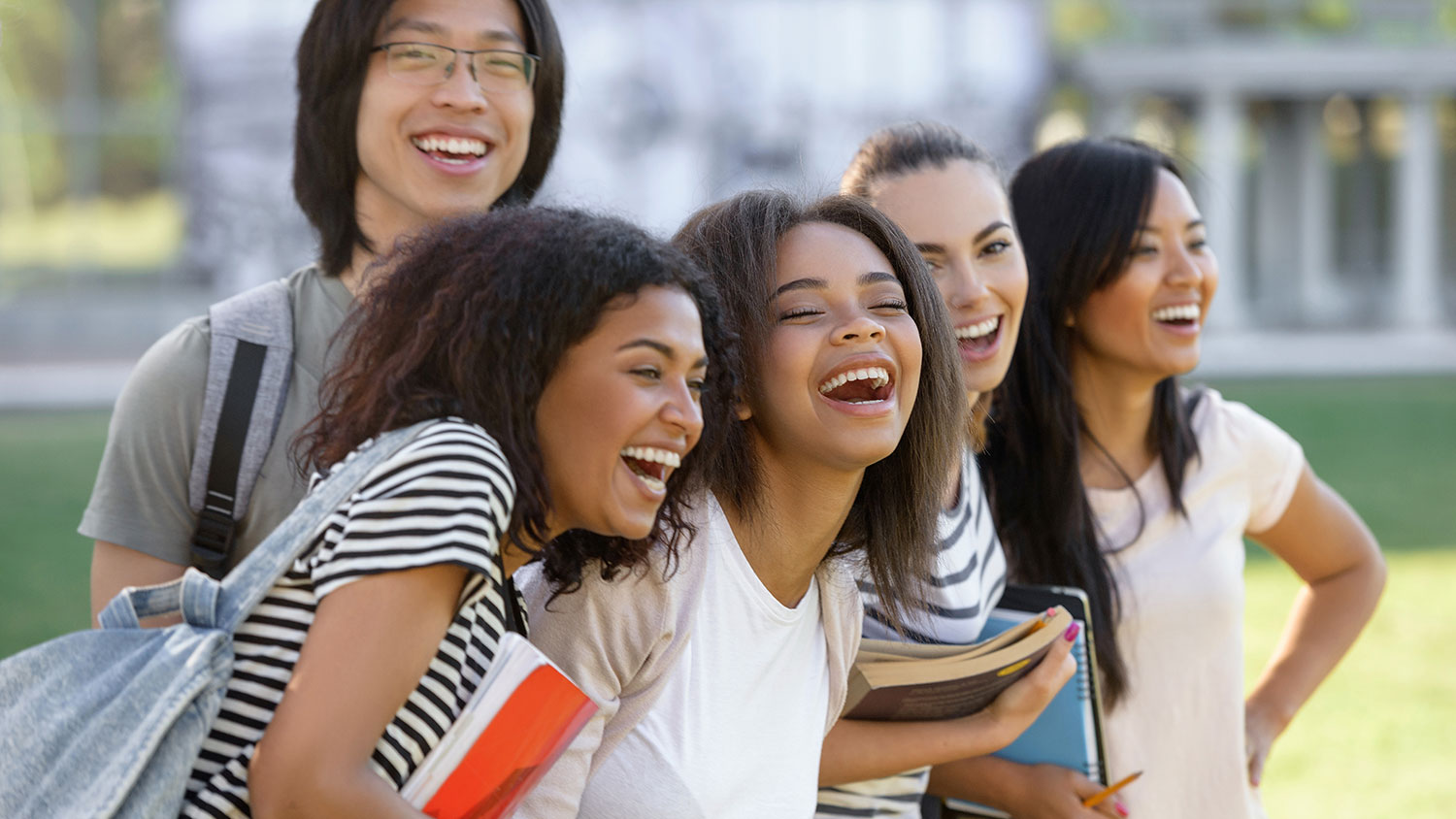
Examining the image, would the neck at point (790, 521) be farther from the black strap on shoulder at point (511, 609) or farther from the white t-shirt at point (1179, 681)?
the white t-shirt at point (1179, 681)

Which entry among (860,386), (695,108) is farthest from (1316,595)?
(695,108)

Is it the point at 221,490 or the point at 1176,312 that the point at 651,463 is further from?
the point at 1176,312

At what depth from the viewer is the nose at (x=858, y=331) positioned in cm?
219

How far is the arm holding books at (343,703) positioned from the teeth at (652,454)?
0.38 m

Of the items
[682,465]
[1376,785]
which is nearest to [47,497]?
[1376,785]

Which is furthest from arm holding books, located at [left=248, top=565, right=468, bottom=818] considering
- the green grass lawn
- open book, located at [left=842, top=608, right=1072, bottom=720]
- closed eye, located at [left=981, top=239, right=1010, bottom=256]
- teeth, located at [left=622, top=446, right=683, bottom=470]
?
the green grass lawn

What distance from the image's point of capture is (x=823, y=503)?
2293mm

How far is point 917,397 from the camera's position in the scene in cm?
235

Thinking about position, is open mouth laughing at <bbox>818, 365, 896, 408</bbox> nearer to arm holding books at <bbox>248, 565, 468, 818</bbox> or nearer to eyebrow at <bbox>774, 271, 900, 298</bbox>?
eyebrow at <bbox>774, 271, 900, 298</bbox>

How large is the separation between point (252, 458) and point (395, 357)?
684 millimetres

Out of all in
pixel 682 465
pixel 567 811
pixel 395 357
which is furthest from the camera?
pixel 682 465

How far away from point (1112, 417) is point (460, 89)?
5.33 feet

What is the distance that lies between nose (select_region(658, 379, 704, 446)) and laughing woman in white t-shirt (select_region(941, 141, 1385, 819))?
1271 millimetres

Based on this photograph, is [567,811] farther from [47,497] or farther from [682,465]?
[47,497]
